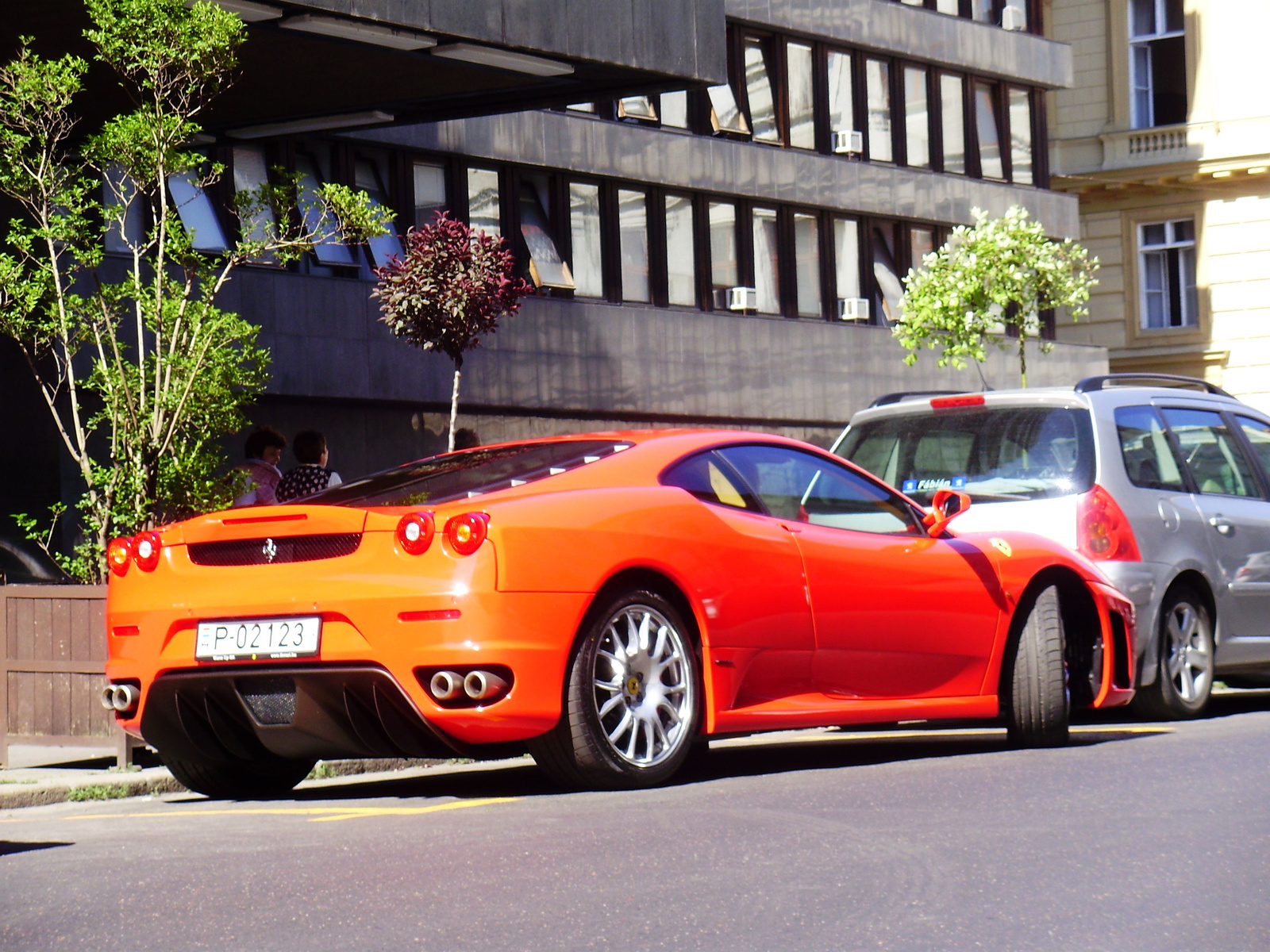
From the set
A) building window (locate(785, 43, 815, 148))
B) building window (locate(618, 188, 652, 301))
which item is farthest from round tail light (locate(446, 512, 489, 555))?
building window (locate(785, 43, 815, 148))

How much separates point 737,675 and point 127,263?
1560cm

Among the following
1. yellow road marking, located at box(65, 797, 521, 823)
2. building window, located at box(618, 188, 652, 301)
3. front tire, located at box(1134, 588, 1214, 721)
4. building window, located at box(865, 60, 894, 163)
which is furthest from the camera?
building window, located at box(865, 60, 894, 163)

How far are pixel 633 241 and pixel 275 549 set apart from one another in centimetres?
2304

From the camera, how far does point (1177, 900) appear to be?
5059 millimetres

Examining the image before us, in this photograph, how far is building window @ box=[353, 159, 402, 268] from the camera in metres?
25.6

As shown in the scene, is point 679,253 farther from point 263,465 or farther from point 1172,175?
point 263,465

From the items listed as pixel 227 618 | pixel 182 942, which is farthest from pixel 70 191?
pixel 182 942

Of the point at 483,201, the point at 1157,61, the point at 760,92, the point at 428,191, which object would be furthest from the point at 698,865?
the point at 1157,61

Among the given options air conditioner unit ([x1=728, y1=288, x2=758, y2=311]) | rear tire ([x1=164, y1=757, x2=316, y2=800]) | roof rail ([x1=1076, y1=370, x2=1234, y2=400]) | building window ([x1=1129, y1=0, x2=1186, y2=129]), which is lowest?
rear tire ([x1=164, y1=757, x2=316, y2=800])

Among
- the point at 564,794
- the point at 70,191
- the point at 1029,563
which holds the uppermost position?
the point at 70,191

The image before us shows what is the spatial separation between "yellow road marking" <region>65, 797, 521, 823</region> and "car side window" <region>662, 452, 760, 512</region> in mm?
1305

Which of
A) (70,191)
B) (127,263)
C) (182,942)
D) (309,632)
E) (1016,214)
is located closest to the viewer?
(182,942)

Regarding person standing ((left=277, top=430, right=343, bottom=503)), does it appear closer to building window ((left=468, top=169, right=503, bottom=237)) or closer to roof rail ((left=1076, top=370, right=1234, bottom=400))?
roof rail ((left=1076, top=370, right=1234, bottom=400))

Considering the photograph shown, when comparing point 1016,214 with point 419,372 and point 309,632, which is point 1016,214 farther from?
point 309,632
